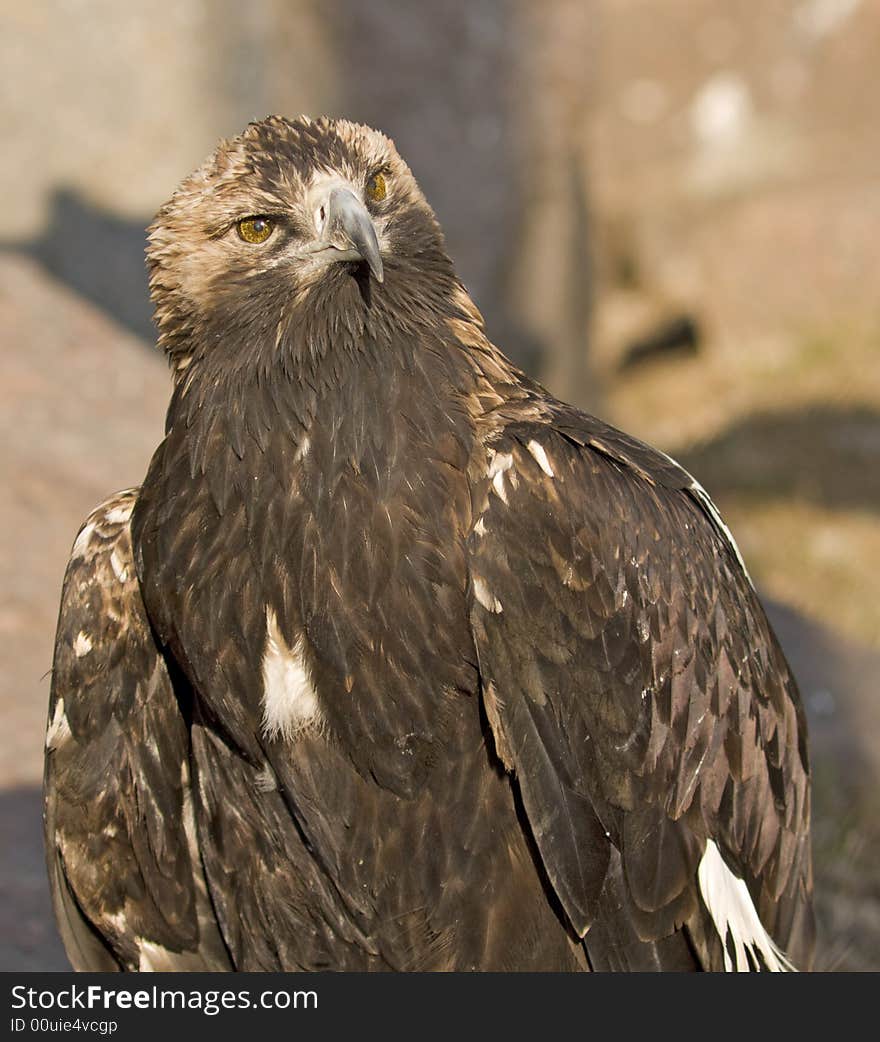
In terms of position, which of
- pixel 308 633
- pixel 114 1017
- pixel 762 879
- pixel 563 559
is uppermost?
pixel 563 559

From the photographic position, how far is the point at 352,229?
2799 millimetres

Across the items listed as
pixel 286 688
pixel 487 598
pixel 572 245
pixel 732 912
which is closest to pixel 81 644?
pixel 286 688

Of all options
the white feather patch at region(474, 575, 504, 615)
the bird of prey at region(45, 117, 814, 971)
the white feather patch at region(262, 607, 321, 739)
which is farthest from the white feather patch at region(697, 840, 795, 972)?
the white feather patch at region(262, 607, 321, 739)

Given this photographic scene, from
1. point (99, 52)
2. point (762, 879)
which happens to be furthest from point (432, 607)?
point (99, 52)

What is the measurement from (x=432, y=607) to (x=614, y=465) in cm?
46

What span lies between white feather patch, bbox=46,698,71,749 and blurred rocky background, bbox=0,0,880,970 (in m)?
0.83

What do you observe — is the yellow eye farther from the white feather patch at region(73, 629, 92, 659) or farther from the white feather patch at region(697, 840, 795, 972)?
the white feather patch at region(697, 840, 795, 972)

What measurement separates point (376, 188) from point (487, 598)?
82 cm

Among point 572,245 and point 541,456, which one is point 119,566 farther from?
point 572,245

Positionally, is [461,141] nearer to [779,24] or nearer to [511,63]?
[511,63]

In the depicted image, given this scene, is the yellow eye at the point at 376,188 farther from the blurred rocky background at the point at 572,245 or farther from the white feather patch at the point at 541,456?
the blurred rocky background at the point at 572,245

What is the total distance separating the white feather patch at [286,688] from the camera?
3.04 meters

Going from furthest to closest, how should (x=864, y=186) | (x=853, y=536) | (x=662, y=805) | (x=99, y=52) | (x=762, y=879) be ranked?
(x=864, y=186)
(x=853, y=536)
(x=99, y=52)
(x=762, y=879)
(x=662, y=805)

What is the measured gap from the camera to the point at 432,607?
117 inches
